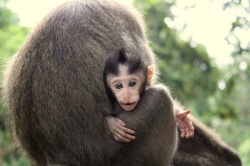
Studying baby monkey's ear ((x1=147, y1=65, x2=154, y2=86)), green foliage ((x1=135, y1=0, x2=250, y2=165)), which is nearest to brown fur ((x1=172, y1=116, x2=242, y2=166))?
baby monkey's ear ((x1=147, y1=65, x2=154, y2=86))

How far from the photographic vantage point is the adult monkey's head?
489 cm

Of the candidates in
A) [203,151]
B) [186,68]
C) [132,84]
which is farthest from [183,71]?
[132,84]

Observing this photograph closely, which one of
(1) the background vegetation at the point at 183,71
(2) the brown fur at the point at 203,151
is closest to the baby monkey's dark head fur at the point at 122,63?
(2) the brown fur at the point at 203,151

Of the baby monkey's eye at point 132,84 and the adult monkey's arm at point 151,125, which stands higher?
the baby monkey's eye at point 132,84

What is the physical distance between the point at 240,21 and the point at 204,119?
6515mm

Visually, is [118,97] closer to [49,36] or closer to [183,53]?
[49,36]

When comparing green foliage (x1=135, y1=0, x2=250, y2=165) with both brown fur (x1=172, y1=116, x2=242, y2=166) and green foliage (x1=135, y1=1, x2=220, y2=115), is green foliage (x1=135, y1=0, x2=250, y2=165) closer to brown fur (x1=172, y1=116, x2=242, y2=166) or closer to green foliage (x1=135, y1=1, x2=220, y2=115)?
green foliage (x1=135, y1=1, x2=220, y2=115)

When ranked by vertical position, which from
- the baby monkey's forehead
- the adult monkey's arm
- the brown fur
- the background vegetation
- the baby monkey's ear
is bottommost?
the background vegetation

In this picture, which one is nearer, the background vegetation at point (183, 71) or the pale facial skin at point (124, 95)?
the pale facial skin at point (124, 95)

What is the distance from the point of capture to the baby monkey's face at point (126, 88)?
16.0 ft

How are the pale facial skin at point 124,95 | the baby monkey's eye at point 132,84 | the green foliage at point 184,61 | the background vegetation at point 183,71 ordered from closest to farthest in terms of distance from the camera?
the pale facial skin at point 124,95, the baby monkey's eye at point 132,84, the background vegetation at point 183,71, the green foliage at point 184,61

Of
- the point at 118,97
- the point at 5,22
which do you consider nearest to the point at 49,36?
the point at 118,97

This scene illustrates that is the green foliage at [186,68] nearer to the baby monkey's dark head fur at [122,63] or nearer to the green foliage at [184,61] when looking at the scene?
the green foliage at [184,61]

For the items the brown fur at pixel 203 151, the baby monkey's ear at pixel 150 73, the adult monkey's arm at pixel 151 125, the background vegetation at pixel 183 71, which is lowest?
the background vegetation at pixel 183 71
